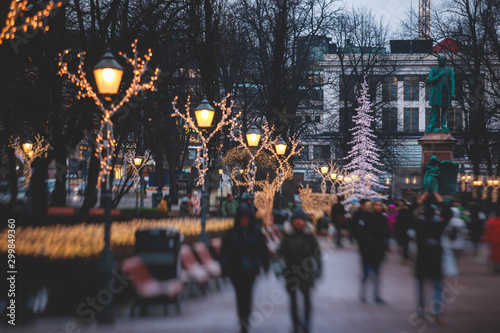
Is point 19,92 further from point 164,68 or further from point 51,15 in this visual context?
point 164,68

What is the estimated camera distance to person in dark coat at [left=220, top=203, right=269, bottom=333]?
6.16 metres

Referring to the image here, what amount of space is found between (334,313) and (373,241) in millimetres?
1680

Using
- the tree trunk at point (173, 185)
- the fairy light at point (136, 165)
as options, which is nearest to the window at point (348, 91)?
the tree trunk at point (173, 185)

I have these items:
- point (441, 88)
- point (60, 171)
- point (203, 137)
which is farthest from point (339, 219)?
point (441, 88)

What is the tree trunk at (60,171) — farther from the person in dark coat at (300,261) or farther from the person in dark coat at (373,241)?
the person in dark coat at (300,261)

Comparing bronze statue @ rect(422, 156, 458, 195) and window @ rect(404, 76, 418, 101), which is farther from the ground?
window @ rect(404, 76, 418, 101)

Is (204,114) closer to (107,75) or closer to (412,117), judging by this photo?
(107,75)

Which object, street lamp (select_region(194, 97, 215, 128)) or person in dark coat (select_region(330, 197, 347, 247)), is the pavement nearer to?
street lamp (select_region(194, 97, 215, 128))

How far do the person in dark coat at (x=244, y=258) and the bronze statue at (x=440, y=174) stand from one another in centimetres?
1625

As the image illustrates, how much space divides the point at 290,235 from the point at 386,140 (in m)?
36.7

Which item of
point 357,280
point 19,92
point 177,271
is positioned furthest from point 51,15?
point 357,280

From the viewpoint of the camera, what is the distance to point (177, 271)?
8.27 meters

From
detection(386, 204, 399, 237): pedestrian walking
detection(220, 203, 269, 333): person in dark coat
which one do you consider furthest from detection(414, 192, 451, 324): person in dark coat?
detection(386, 204, 399, 237): pedestrian walking

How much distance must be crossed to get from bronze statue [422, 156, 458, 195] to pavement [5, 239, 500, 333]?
10.2 meters
